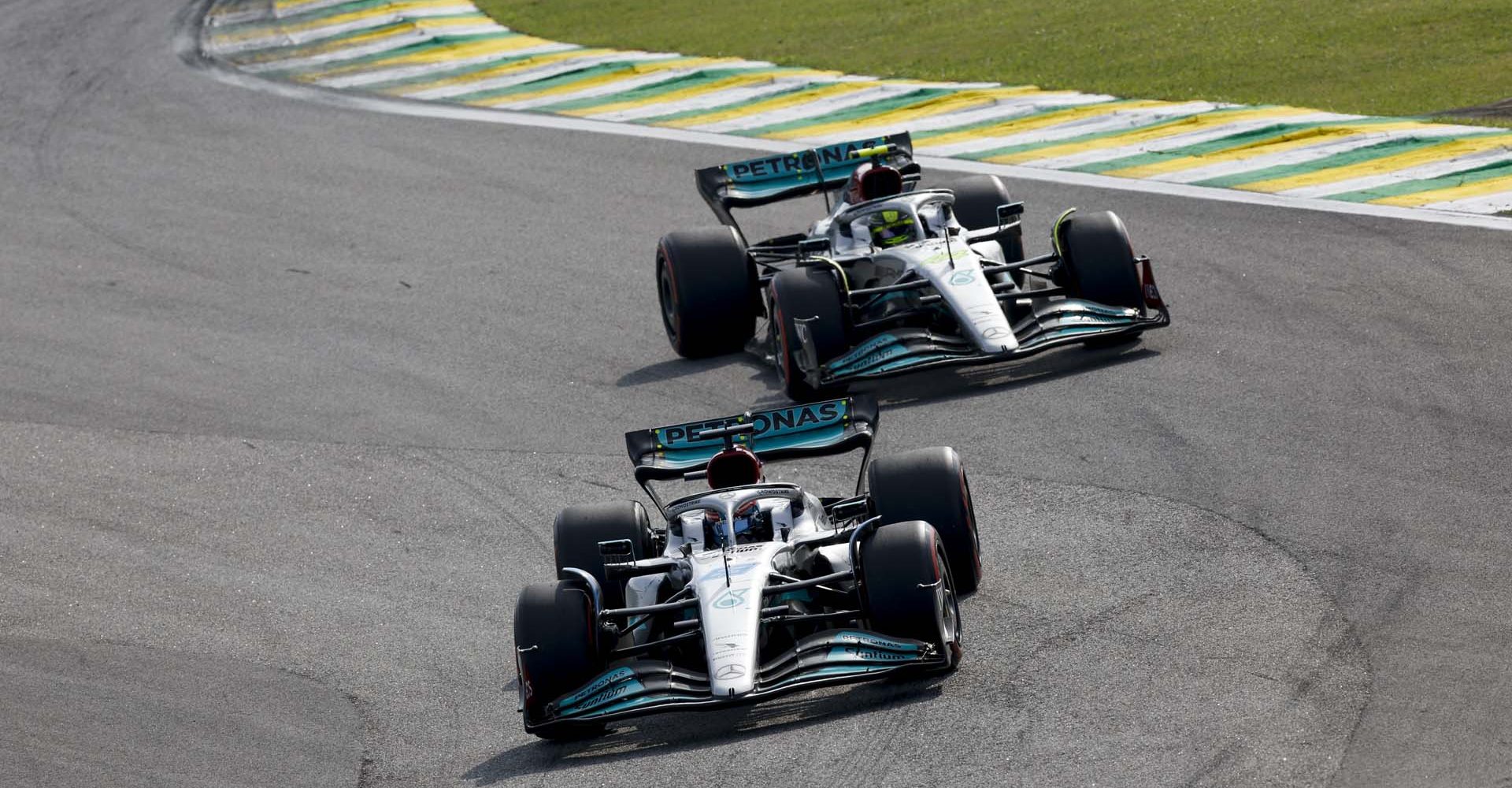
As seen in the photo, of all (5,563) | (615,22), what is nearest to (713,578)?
(5,563)

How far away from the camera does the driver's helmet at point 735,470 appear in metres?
10.7

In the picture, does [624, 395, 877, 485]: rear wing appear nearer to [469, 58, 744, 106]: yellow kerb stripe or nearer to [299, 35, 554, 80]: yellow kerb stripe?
[469, 58, 744, 106]: yellow kerb stripe

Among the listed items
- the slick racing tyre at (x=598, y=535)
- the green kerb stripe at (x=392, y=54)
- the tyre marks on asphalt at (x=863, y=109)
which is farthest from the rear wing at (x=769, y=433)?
the green kerb stripe at (x=392, y=54)

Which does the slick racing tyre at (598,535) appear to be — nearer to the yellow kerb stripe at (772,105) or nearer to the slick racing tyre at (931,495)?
the slick racing tyre at (931,495)

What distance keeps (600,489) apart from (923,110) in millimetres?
10868

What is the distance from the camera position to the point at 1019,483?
12.5m

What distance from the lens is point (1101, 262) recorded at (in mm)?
14562

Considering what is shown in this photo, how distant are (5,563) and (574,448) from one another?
13.0 ft

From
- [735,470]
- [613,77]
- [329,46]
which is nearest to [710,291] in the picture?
[735,470]

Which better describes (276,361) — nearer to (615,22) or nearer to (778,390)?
(778,390)

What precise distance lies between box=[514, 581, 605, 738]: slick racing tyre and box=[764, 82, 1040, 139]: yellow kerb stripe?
13.7 metres

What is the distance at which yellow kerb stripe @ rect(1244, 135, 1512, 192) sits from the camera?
725 inches

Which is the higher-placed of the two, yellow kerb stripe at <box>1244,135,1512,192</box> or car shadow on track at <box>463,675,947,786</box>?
car shadow on track at <box>463,675,947,786</box>

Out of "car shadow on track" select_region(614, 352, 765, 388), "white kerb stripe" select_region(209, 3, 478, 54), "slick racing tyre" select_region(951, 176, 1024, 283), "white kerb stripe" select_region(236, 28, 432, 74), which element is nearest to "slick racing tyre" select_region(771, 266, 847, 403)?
"car shadow on track" select_region(614, 352, 765, 388)
